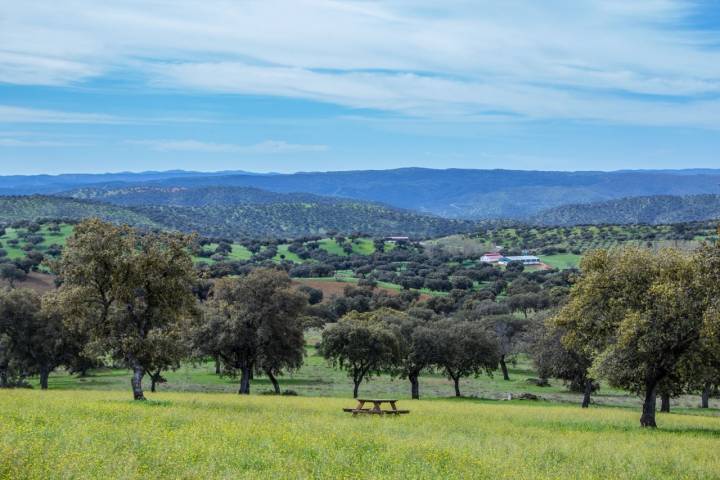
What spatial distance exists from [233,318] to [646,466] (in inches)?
1613

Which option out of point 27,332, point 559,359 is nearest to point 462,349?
point 559,359

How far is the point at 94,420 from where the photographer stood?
2277cm

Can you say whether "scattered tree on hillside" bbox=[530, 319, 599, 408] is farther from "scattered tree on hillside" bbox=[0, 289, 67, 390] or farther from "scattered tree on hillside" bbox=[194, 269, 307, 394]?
"scattered tree on hillside" bbox=[0, 289, 67, 390]

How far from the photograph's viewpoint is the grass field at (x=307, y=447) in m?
15.7

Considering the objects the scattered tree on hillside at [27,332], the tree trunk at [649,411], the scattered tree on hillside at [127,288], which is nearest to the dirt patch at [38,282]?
the scattered tree on hillside at [27,332]

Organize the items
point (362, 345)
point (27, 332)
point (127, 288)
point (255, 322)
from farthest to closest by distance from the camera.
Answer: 1. point (362, 345)
2. point (27, 332)
3. point (255, 322)
4. point (127, 288)

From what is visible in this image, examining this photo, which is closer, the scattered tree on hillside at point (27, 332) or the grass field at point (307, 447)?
the grass field at point (307, 447)

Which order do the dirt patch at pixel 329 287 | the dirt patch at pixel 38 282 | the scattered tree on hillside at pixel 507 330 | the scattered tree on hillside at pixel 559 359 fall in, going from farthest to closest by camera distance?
the dirt patch at pixel 329 287, the dirt patch at pixel 38 282, the scattered tree on hillside at pixel 507 330, the scattered tree on hillside at pixel 559 359

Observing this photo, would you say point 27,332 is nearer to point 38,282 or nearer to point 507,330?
point 507,330

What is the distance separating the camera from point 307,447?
19.5 m

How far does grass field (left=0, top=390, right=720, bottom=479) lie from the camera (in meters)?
15.7

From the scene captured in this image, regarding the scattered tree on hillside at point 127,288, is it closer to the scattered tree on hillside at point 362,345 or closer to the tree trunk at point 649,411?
the tree trunk at point 649,411

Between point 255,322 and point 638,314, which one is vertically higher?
point 638,314

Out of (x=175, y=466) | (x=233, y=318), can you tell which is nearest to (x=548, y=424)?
(x=175, y=466)
